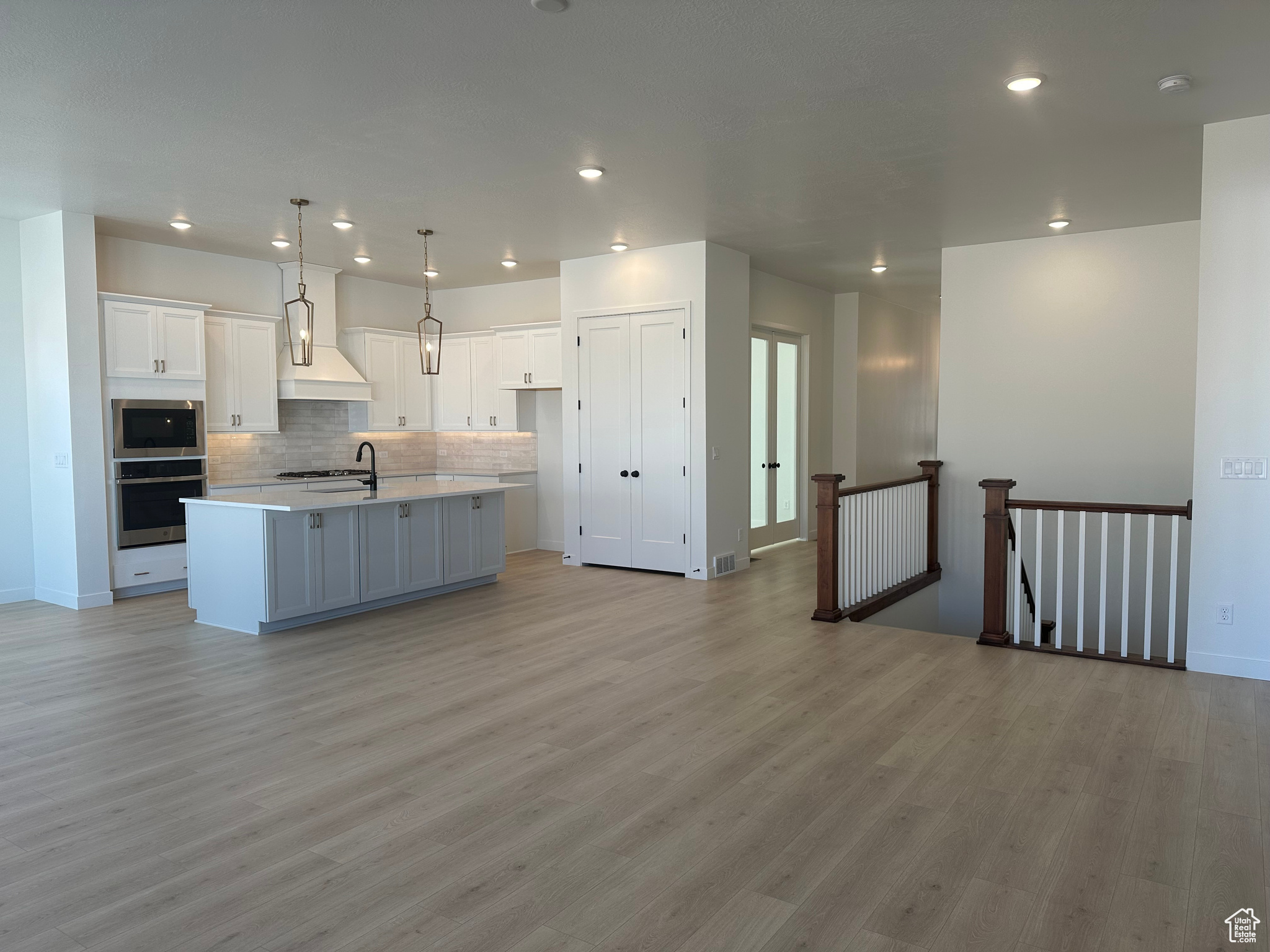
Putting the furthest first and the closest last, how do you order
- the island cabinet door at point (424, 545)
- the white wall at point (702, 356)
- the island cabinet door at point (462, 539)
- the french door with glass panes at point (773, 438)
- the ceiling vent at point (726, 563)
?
1. the french door with glass panes at point (773, 438)
2. the ceiling vent at point (726, 563)
3. the white wall at point (702, 356)
4. the island cabinet door at point (462, 539)
5. the island cabinet door at point (424, 545)

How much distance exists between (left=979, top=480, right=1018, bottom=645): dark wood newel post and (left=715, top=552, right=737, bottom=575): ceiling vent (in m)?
2.81

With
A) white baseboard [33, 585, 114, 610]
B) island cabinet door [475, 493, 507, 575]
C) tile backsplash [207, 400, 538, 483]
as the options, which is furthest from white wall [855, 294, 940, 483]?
white baseboard [33, 585, 114, 610]

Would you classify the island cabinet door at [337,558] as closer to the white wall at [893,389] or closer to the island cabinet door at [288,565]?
the island cabinet door at [288,565]

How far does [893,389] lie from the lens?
37.4 ft

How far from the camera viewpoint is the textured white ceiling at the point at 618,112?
10.9 ft

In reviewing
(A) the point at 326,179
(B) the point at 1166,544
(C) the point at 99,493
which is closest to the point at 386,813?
(A) the point at 326,179

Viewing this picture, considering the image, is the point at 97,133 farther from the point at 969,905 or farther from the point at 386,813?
the point at 969,905

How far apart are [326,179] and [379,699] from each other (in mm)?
3364

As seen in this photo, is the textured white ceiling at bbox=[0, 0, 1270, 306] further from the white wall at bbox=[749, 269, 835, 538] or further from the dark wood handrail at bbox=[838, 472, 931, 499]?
the white wall at bbox=[749, 269, 835, 538]

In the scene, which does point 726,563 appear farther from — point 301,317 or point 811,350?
point 301,317

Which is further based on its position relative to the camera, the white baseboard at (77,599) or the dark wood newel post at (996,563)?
the white baseboard at (77,599)

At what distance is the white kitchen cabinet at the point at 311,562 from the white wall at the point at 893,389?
6.46m

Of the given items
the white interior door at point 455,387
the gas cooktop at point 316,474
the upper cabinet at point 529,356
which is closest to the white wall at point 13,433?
the gas cooktop at point 316,474

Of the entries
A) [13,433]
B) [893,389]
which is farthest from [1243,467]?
[13,433]
